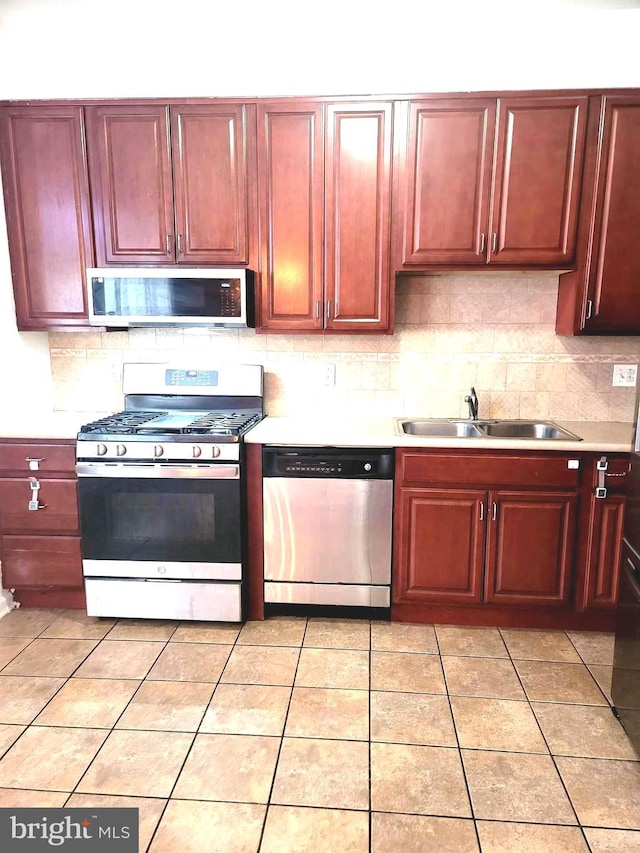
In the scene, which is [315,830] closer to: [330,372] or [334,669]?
[334,669]

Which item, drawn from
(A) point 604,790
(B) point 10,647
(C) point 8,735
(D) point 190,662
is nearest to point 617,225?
(A) point 604,790

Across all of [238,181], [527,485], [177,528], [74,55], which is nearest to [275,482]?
[177,528]

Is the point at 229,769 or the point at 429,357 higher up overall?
the point at 429,357

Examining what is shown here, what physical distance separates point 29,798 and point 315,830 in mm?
868

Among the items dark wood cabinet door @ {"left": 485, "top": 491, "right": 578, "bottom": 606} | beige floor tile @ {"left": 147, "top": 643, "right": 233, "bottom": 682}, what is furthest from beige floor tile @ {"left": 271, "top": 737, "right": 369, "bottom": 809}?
dark wood cabinet door @ {"left": 485, "top": 491, "right": 578, "bottom": 606}

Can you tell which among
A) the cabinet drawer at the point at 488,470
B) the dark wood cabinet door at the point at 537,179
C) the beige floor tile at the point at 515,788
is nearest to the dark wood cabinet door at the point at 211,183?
the dark wood cabinet door at the point at 537,179

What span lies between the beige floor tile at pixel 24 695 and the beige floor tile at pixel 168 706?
1.11 ft

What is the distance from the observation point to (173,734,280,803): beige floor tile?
70.4 inches

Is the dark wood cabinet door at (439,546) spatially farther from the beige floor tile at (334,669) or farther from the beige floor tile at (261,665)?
the beige floor tile at (261,665)

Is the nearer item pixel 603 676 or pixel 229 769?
pixel 229 769

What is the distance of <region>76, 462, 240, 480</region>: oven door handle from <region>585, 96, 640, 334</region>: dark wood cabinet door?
1.83 m

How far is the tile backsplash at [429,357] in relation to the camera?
305 cm

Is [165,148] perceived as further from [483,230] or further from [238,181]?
[483,230]

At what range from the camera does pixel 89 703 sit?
7.25 ft
